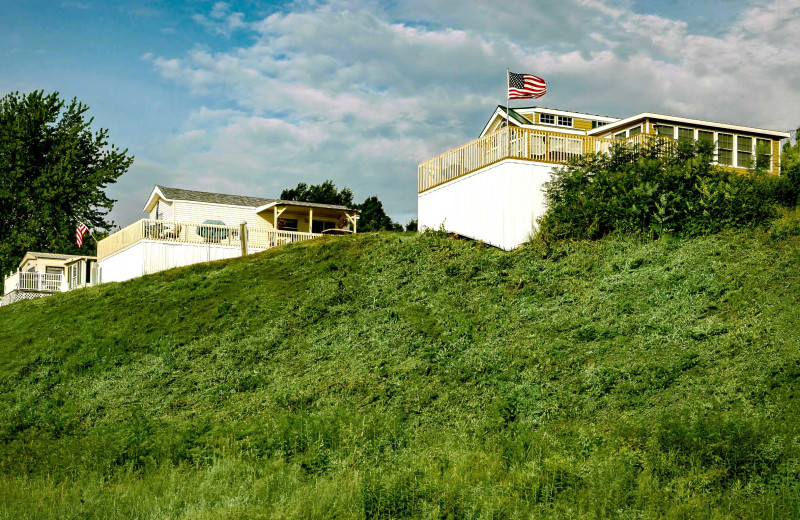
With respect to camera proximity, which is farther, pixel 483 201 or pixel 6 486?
pixel 483 201

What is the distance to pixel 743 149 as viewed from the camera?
106 feet

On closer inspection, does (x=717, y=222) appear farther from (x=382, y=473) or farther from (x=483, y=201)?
(x=382, y=473)

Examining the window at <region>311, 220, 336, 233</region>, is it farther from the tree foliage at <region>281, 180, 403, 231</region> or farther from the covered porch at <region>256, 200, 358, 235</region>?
the tree foliage at <region>281, 180, 403, 231</region>

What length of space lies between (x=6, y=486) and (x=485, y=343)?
8.93 metres

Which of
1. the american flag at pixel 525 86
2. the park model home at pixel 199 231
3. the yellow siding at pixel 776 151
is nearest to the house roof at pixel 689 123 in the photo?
the yellow siding at pixel 776 151

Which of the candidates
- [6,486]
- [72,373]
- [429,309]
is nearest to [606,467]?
[429,309]

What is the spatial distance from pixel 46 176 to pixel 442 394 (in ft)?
141

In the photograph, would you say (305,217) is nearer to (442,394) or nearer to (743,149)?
(743,149)

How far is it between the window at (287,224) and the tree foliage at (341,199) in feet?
60.2

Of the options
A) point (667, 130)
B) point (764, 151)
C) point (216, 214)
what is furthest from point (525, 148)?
point (216, 214)

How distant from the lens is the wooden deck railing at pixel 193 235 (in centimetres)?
3105

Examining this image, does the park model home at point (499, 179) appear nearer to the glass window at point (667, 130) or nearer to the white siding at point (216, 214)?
the glass window at point (667, 130)

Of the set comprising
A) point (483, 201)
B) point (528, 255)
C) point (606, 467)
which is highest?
point (483, 201)

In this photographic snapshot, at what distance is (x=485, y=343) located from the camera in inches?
568
